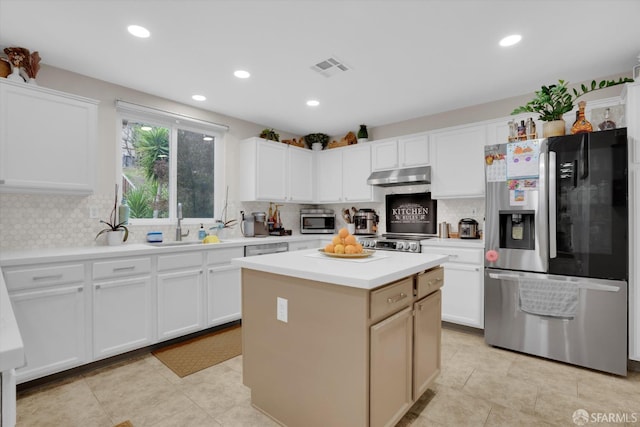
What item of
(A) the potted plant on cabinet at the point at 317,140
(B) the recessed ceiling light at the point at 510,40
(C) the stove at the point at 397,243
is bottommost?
(C) the stove at the point at 397,243

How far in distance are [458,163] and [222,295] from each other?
10.1 feet

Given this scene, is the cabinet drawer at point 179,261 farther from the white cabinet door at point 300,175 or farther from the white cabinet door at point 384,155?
the white cabinet door at point 384,155

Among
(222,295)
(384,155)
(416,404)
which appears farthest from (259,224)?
(416,404)

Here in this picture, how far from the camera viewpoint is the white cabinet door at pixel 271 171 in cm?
436

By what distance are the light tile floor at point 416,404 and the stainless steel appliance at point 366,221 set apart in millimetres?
2288

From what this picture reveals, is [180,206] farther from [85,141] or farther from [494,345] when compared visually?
[494,345]

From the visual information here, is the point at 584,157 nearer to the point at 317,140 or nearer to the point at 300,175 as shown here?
the point at 300,175

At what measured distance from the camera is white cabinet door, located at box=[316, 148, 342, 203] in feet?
16.2

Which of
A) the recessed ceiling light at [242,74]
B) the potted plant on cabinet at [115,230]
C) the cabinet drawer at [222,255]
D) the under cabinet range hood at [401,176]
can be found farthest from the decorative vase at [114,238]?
the under cabinet range hood at [401,176]

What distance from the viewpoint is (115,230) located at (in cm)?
317

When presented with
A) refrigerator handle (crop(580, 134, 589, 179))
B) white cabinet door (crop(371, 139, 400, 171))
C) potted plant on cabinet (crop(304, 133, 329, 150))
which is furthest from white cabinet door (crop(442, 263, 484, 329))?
potted plant on cabinet (crop(304, 133, 329, 150))

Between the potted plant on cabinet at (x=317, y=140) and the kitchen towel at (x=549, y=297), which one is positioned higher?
the potted plant on cabinet at (x=317, y=140)

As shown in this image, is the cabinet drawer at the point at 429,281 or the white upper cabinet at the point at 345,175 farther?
the white upper cabinet at the point at 345,175

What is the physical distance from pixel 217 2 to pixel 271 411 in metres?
2.59
